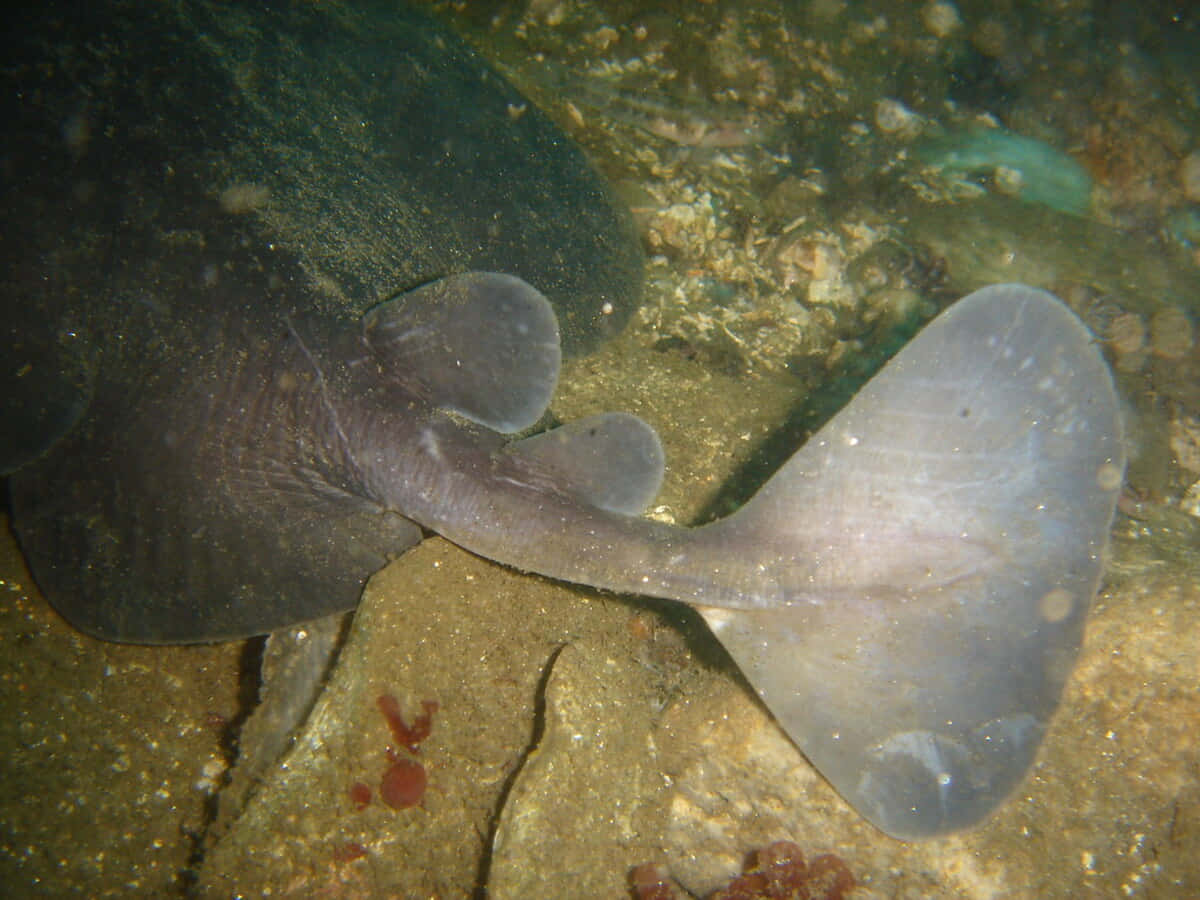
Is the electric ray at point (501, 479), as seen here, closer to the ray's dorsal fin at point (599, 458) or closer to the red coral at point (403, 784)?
the ray's dorsal fin at point (599, 458)

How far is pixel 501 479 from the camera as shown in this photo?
283 cm

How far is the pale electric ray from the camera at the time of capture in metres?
2.49

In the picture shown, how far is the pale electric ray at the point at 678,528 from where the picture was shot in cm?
249

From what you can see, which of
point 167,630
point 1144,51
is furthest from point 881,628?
point 1144,51

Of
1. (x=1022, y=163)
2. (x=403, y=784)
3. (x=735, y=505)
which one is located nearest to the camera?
(x=403, y=784)

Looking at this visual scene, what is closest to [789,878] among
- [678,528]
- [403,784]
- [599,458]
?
[678,528]

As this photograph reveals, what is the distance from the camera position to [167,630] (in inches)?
114

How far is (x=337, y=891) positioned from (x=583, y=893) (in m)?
1.12

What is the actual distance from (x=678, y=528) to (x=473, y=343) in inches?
53.5

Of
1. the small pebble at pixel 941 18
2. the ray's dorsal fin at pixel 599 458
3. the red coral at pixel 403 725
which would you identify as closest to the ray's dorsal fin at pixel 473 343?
the ray's dorsal fin at pixel 599 458

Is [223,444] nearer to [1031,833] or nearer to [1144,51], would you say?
[1031,833]

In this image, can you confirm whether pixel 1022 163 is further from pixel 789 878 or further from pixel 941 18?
pixel 789 878

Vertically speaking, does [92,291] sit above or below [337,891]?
above

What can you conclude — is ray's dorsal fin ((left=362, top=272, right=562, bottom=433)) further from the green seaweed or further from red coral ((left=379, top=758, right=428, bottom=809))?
the green seaweed
